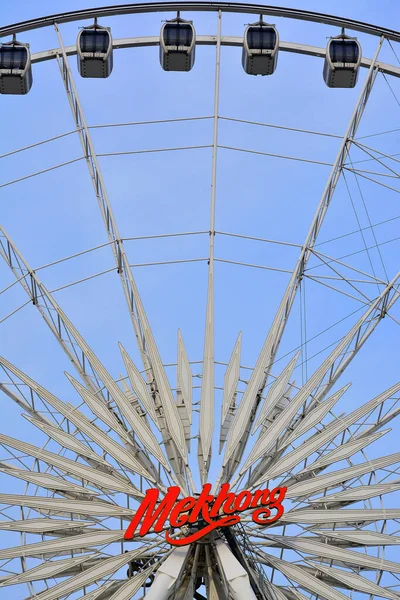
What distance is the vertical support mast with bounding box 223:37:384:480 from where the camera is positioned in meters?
24.5

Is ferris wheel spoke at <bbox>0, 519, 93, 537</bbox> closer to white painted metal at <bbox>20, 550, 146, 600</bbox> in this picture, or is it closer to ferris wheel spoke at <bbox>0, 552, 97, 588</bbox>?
ferris wheel spoke at <bbox>0, 552, 97, 588</bbox>

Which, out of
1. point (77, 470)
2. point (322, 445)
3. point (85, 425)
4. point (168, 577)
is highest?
point (322, 445)

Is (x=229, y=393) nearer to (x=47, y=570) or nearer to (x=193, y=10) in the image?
(x=47, y=570)

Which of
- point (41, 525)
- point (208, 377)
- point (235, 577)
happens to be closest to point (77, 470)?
point (41, 525)

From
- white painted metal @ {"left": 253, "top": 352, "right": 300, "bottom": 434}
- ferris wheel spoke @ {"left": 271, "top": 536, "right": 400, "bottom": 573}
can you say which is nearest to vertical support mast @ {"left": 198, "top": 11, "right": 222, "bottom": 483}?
white painted metal @ {"left": 253, "top": 352, "right": 300, "bottom": 434}

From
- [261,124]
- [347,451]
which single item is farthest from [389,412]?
[261,124]

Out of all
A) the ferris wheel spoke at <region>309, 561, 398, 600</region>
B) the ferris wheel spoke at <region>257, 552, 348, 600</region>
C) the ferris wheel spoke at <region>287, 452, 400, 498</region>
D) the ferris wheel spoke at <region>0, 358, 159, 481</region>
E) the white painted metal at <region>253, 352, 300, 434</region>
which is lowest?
the ferris wheel spoke at <region>257, 552, 348, 600</region>

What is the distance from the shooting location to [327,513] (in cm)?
2378

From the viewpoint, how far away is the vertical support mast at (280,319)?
24531mm

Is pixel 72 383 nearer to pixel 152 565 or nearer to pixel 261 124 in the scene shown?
pixel 152 565

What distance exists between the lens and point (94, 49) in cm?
3156

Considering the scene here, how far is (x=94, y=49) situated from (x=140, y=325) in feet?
26.0

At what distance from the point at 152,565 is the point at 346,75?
14040mm

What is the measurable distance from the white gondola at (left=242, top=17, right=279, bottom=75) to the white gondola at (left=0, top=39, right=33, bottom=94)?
5443mm
